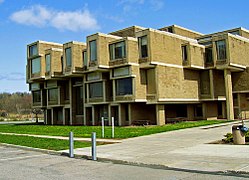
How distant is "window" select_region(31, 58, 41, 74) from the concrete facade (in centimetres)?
33

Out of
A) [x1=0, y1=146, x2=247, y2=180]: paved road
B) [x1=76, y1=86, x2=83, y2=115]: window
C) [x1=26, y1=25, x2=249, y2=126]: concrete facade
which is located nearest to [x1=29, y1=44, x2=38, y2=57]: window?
[x1=26, y1=25, x2=249, y2=126]: concrete facade

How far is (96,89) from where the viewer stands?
4122cm

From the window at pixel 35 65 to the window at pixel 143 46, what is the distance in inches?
739

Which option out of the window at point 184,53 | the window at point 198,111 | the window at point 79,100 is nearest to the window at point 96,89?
the window at point 79,100

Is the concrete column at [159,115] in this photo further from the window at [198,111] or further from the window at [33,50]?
the window at [33,50]

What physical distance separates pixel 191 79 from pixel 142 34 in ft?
32.2

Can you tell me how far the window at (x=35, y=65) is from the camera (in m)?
48.4

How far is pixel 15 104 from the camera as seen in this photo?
429 ft

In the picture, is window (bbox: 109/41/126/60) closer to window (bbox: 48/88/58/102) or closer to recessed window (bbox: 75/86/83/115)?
recessed window (bbox: 75/86/83/115)

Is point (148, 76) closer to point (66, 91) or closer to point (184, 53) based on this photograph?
point (184, 53)

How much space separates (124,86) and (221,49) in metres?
13.2

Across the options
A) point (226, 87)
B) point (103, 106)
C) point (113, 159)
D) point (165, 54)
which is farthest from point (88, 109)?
point (113, 159)

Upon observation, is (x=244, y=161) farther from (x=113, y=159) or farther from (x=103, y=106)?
(x=103, y=106)

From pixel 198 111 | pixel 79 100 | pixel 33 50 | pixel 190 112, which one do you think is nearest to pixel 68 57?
pixel 79 100
